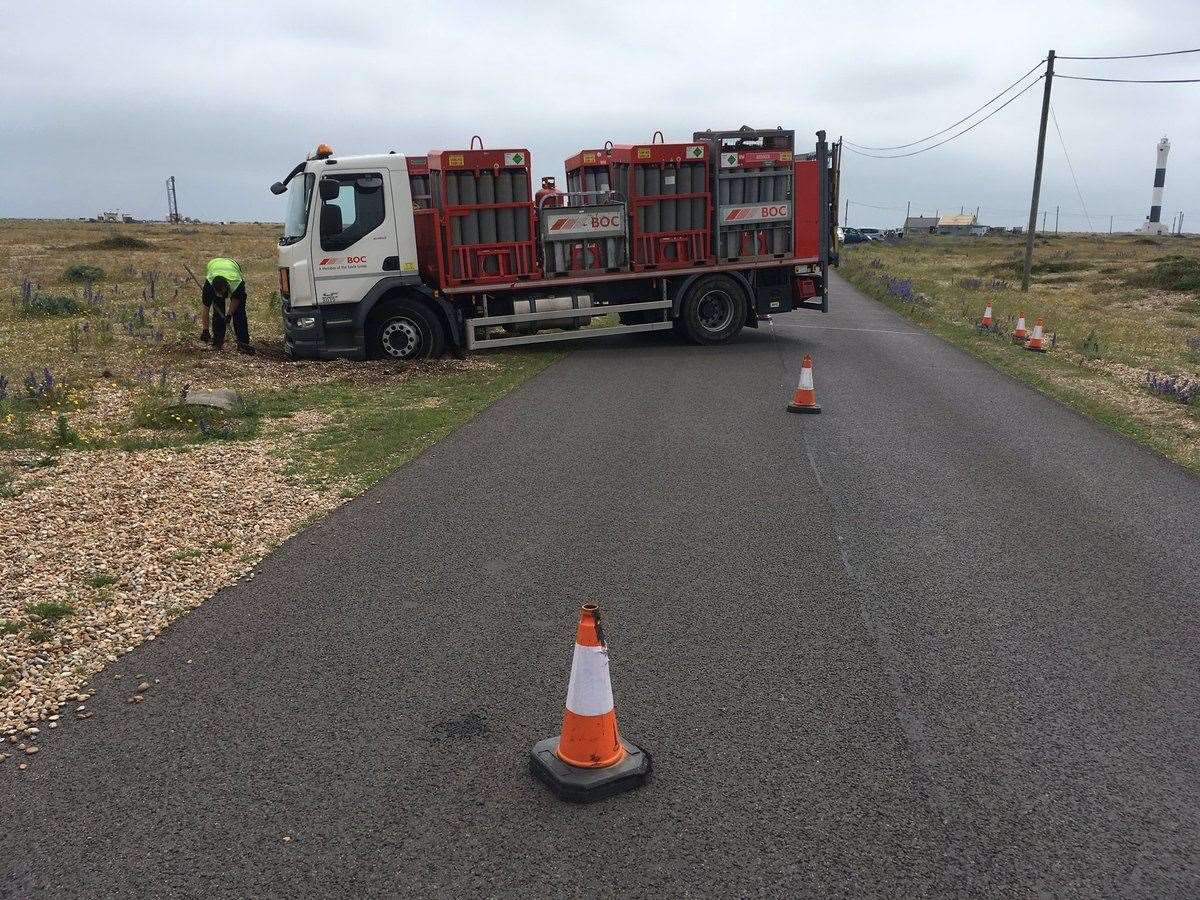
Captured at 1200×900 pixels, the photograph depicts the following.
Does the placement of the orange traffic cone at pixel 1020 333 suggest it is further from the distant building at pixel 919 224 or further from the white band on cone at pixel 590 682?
the distant building at pixel 919 224

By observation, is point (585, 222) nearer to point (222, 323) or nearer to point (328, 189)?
point (328, 189)

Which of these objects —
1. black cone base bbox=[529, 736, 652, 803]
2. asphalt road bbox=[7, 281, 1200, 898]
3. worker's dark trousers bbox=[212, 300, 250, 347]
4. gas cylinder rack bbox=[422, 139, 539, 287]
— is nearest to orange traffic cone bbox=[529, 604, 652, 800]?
black cone base bbox=[529, 736, 652, 803]

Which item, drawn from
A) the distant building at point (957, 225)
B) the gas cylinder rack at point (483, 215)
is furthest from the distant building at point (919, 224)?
the gas cylinder rack at point (483, 215)

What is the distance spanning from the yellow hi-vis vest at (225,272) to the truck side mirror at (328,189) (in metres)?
1.88

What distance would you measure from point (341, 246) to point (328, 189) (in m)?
0.88

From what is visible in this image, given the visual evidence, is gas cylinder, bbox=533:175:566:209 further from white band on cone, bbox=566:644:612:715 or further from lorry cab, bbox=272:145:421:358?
white band on cone, bbox=566:644:612:715

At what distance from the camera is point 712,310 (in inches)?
739

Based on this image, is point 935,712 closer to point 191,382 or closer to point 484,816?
point 484,816

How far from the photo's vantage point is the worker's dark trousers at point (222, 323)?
52.9 ft

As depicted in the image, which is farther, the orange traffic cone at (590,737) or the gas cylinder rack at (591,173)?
the gas cylinder rack at (591,173)

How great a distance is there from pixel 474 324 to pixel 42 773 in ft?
43.6

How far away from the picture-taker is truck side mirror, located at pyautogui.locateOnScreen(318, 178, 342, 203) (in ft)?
49.6

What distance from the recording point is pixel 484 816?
3719 mm

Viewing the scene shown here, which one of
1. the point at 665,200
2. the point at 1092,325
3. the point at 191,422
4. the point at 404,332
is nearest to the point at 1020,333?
the point at 1092,325
